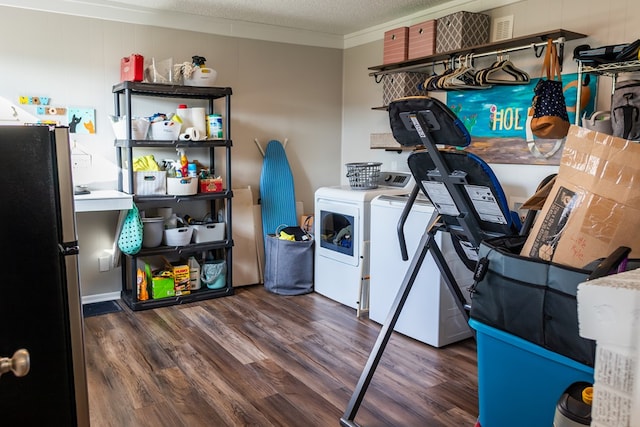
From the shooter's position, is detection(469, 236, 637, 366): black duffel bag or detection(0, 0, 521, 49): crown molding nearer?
detection(469, 236, 637, 366): black duffel bag

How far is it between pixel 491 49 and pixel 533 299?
2710 millimetres

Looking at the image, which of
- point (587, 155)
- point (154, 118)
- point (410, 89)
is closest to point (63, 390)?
point (587, 155)

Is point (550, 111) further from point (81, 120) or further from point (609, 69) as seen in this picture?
point (81, 120)

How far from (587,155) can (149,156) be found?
3.59 meters

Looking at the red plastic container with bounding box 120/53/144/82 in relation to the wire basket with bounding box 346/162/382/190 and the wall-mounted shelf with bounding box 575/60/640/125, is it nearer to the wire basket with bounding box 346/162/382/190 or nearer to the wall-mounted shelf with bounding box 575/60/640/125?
the wire basket with bounding box 346/162/382/190

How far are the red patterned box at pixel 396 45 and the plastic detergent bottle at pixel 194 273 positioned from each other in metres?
2.31

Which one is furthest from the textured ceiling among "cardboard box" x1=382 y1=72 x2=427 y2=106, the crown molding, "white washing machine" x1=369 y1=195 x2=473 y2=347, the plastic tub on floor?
the plastic tub on floor

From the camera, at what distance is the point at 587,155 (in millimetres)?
1187

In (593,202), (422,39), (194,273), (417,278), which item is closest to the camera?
(593,202)

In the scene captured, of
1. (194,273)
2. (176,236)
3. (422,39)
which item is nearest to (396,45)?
(422,39)

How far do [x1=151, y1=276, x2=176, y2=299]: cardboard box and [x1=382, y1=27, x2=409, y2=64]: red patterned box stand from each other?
251 cm

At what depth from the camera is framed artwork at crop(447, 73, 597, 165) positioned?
3.10 m

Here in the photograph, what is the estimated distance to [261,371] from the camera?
293cm

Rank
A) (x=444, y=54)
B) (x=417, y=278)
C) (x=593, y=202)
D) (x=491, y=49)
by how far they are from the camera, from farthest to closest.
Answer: (x=444, y=54) → (x=491, y=49) → (x=417, y=278) → (x=593, y=202)
